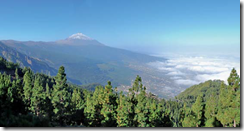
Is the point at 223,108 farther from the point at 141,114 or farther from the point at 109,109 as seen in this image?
the point at 109,109

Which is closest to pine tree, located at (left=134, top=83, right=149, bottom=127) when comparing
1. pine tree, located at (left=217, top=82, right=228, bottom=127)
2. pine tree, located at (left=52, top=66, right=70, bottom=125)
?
pine tree, located at (left=217, top=82, right=228, bottom=127)

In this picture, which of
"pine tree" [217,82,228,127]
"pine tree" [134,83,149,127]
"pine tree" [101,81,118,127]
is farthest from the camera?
"pine tree" [101,81,118,127]

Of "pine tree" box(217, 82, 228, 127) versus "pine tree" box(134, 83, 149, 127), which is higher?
"pine tree" box(217, 82, 228, 127)

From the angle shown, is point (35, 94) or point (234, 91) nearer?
point (234, 91)

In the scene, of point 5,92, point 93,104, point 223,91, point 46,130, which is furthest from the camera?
point 93,104

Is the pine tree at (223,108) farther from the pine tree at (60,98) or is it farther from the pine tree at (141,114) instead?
the pine tree at (60,98)

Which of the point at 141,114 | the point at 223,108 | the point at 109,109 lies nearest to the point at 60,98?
the point at 109,109

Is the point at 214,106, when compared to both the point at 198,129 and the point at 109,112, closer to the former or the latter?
the point at 109,112

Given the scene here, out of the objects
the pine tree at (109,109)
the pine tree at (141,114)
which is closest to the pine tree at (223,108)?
the pine tree at (141,114)

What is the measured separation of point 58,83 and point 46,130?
10958 mm

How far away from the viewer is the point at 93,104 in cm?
1875

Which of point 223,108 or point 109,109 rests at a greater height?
point 223,108

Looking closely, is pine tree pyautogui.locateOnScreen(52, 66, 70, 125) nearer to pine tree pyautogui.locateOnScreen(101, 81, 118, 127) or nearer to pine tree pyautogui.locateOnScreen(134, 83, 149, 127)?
pine tree pyautogui.locateOnScreen(101, 81, 118, 127)

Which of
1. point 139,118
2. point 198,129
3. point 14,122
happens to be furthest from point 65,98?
point 198,129
